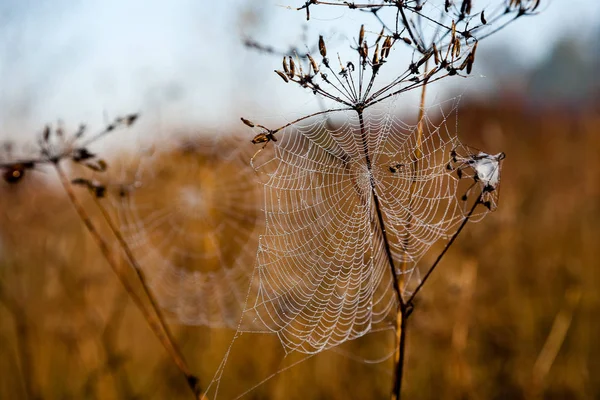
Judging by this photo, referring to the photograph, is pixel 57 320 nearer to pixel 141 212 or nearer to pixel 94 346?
pixel 94 346

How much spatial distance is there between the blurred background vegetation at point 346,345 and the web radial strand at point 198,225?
0.82ft

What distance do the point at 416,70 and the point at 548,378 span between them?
329 cm

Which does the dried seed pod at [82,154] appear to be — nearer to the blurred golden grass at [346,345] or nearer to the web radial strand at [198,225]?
the blurred golden grass at [346,345]

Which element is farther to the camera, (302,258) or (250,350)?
(250,350)

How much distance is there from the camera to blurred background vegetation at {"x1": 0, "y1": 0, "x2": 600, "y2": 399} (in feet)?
10.3

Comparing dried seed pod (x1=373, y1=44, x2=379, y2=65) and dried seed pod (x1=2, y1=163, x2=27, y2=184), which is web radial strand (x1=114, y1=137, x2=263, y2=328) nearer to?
dried seed pod (x1=2, y1=163, x2=27, y2=184)

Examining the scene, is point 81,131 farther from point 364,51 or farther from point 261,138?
point 364,51

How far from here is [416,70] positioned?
4.32 ft

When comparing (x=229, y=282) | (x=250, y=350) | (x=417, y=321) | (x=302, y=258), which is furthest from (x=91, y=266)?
(x=417, y=321)

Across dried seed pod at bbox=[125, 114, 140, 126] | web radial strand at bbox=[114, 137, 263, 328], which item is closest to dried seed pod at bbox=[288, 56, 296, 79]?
dried seed pod at bbox=[125, 114, 140, 126]

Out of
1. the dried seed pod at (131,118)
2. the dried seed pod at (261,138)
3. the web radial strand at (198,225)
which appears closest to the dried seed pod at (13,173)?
the dried seed pod at (131,118)

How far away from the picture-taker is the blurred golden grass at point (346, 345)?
3172 mm

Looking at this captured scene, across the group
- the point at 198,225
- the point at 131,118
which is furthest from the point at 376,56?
the point at 198,225

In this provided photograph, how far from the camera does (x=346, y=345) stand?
3.91 meters
